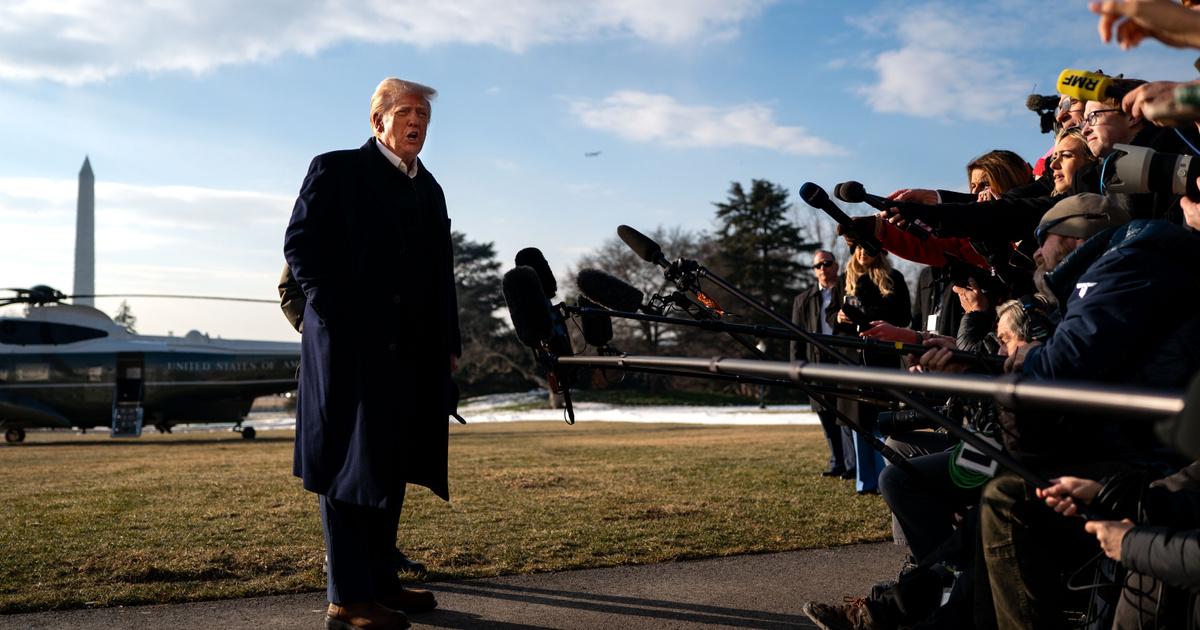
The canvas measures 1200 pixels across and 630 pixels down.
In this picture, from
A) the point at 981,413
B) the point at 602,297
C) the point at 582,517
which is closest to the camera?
the point at 981,413

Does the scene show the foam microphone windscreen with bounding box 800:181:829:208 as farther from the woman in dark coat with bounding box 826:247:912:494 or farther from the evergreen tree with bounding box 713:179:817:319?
the evergreen tree with bounding box 713:179:817:319

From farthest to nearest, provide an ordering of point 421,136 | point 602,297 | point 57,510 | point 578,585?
point 57,510 < point 578,585 < point 421,136 < point 602,297

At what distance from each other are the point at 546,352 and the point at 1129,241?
1.81 metres

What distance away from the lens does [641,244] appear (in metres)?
3.39

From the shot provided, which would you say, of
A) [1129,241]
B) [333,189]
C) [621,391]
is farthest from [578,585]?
[621,391]

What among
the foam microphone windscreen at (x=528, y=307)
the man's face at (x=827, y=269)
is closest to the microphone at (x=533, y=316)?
the foam microphone windscreen at (x=528, y=307)

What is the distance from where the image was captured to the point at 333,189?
11.4 ft

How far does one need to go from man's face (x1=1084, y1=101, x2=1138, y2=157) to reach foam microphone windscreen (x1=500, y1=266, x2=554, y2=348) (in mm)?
2060

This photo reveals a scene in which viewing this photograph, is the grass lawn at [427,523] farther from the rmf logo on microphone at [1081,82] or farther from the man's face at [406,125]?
the rmf logo on microphone at [1081,82]

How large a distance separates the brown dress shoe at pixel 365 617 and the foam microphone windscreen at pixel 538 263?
1.33m

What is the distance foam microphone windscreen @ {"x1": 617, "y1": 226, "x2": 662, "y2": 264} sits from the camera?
333 centimetres

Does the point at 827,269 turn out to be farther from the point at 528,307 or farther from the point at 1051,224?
the point at 528,307

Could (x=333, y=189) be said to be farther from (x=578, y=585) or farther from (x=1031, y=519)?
(x=1031, y=519)

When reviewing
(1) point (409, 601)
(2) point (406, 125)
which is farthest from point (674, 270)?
(1) point (409, 601)
